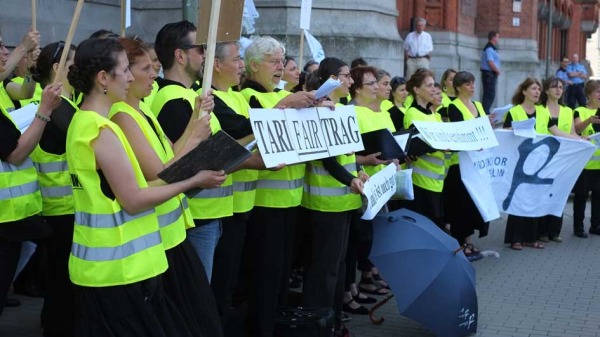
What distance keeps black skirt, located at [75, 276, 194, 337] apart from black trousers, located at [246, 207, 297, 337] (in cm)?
193

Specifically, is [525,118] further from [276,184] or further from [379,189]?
[276,184]

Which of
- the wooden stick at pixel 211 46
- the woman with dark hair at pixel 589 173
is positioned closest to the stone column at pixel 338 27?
the woman with dark hair at pixel 589 173

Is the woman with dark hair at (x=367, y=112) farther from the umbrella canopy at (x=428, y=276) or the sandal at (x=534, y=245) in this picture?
the sandal at (x=534, y=245)

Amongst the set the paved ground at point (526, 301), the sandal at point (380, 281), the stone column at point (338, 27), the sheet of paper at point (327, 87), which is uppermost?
the stone column at point (338, 27)

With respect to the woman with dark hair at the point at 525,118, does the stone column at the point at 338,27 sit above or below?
above

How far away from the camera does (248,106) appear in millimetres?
5652

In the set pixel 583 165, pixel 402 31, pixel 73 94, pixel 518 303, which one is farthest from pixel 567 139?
pixel 402 31

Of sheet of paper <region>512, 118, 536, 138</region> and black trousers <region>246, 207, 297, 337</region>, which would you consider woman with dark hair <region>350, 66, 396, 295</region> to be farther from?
sheet of paper <region>512, 118, 536, 138</region>

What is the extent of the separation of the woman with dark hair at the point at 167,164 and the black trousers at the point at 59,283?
5.27 ft

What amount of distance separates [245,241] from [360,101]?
1697 millimetres

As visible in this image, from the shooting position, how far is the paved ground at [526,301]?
274 inches

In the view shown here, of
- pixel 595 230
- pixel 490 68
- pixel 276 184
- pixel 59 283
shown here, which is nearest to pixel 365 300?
pixel 276 184

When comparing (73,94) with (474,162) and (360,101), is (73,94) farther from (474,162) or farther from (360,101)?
(474,162)

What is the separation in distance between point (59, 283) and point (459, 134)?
14.8 ft
